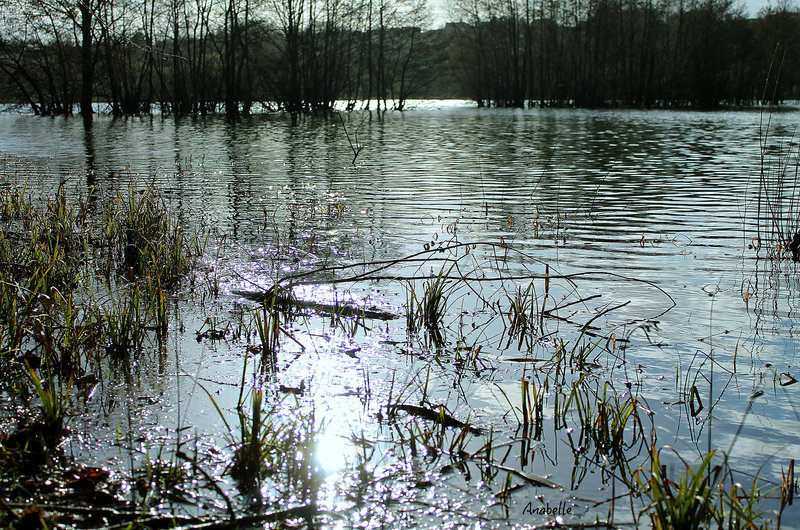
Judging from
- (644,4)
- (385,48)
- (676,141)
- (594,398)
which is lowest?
(594,398)

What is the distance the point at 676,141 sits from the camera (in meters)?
24.2

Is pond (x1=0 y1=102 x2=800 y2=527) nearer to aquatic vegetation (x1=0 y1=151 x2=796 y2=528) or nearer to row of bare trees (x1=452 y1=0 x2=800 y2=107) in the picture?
aquatic vegetation (x1=0 y1=151 x2=796 y2=528)

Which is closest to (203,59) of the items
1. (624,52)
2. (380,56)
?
(380,56)

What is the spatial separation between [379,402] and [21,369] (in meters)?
1.93

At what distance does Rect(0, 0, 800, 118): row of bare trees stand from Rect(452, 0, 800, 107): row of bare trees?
192 mm

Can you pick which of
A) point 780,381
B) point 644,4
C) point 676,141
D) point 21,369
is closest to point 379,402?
point 21,369

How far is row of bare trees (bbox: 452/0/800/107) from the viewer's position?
64.9 metres

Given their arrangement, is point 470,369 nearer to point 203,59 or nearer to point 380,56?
point 203,59

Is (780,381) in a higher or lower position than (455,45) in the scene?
lower

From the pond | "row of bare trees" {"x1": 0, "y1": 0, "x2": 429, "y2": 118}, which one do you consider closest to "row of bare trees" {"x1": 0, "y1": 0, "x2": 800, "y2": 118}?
"row of bare trees" {"x1": 0, "y1": 0, "x2": 429, "y2": 118}

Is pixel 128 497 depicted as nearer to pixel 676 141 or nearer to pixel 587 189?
pixel 587 189

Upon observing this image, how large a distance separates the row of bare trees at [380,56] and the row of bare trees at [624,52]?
19cm

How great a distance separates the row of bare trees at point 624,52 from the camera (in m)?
64.9

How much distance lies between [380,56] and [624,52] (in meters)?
25.3
